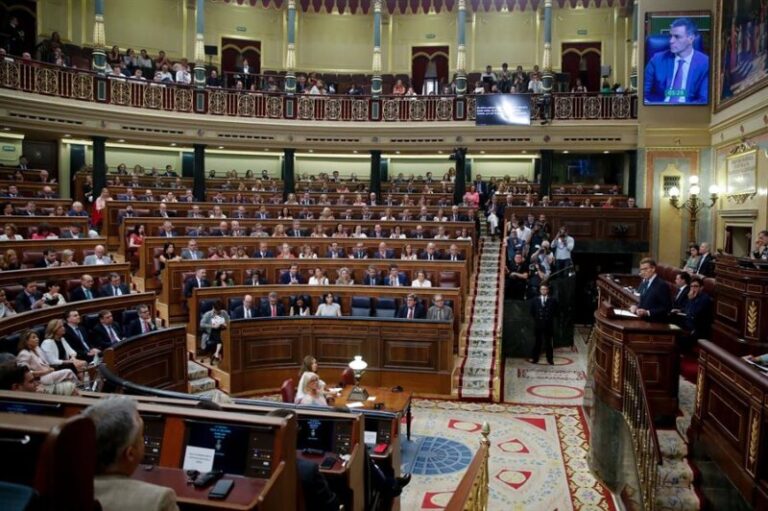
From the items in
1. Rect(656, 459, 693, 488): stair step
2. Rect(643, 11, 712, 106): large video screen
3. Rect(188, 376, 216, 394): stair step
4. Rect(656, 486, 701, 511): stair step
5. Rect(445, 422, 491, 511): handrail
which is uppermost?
Rect(643, 11, 712, 106): large video screen

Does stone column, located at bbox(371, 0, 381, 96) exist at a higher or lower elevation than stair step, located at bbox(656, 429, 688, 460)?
higher

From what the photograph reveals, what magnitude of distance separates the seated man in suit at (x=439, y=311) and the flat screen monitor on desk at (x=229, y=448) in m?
6.23

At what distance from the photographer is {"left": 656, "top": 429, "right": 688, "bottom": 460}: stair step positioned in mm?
5051

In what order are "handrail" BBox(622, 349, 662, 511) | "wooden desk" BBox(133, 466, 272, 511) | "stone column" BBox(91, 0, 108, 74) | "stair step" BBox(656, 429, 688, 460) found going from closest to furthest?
1. "wooden desk" BBox(133, 466, 272, 511)
2. "handrail" BBox(622, 349, 662, 511)
3. "stair step" BBox(656, 429, 688, 460)
4. "stone column" BBox(91, 0, 108, 74)

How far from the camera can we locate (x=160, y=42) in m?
18.9

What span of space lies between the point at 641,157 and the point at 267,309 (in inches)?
412

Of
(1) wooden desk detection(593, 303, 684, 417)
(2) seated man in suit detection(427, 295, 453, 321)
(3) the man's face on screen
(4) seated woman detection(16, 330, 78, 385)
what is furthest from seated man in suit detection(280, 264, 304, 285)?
(3) the man's face on screen

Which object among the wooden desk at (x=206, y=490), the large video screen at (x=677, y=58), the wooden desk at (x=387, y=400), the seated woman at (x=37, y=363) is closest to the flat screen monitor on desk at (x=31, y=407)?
the wooden desk at (x=206, y=490)

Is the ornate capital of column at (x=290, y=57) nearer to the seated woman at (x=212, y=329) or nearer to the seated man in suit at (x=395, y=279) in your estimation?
the seated man in suit at (x=395, y=279)

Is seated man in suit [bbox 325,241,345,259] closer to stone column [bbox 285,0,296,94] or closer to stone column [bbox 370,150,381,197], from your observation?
stone column [bbox 370,150,381,197]

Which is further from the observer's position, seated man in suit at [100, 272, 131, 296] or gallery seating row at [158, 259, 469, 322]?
gallery seating row at [158, 259, 469, 322]

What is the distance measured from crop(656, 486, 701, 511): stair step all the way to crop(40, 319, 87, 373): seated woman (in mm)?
5263

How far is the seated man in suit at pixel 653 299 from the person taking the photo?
5.78 m

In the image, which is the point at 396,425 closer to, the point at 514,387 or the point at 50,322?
the point at 50,322
